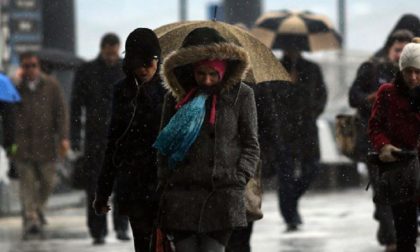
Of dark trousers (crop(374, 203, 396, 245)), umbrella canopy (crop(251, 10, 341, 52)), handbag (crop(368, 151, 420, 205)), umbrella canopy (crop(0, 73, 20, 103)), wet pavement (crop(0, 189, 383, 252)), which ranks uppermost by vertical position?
handbag (crop(368, 151, 420, 205))

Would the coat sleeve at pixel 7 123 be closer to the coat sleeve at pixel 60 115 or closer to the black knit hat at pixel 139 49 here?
the coat sleeve at pixel 60 115

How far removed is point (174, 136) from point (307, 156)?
7.32 m

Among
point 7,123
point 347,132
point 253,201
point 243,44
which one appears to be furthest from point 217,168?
point 7,123

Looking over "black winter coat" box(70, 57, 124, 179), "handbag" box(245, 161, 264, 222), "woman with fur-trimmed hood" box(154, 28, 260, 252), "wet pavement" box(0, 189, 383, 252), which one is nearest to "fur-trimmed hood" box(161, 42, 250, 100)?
"woman with fur-trimmed hood" box(154, 28, 260, 252)

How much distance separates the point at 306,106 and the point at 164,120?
6.81 metres

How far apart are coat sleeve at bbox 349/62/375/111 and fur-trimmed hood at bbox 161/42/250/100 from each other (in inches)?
168

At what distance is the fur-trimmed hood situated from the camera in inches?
290

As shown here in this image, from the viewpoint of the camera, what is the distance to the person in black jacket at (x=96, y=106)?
1329cm

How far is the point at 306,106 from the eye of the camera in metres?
14.2

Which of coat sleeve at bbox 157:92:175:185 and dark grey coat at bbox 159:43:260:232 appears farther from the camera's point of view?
coat sleeve at bbox 157:92:175:185

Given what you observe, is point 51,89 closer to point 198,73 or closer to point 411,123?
point 411,123

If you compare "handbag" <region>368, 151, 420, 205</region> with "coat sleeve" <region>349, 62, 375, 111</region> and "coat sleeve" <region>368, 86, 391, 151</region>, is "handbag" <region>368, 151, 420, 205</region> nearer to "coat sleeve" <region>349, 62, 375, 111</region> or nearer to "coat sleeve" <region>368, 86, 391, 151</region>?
"coat sleeve" <region>368, 86, 391, 151</region>

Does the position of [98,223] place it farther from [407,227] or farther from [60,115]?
[407,227]

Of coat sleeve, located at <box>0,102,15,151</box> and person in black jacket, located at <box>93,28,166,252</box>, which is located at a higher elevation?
person in black jacket, located at <box>93,28,166,252</box>
